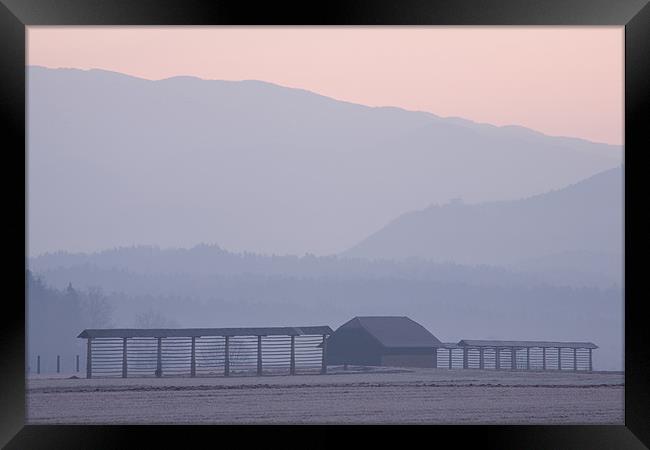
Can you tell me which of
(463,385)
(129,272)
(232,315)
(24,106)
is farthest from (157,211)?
(24,106)

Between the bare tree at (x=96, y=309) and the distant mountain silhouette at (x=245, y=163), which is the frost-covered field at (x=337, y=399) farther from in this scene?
the distant mountain silhouette at (x=245, y=163)

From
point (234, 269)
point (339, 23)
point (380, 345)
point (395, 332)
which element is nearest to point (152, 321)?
point (234, 269)

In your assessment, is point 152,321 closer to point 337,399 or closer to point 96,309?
point 96,309

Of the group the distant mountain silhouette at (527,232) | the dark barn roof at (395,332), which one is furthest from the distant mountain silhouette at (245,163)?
the dark barn roof at (395,332)

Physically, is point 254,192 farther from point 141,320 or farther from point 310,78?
point 310,78

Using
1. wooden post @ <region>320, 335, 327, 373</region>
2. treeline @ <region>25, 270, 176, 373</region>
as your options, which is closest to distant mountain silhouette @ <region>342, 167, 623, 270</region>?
treeline @ <region>25, 270, 176, 373</region>

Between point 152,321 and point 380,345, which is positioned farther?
point 152,321
